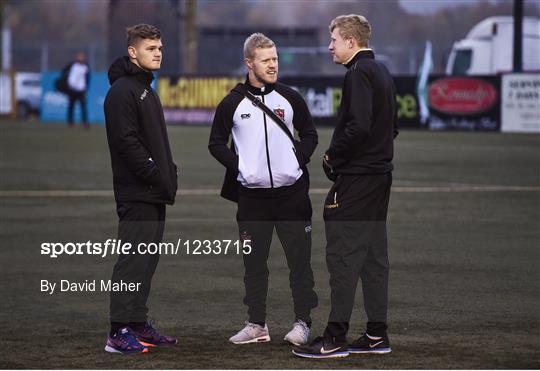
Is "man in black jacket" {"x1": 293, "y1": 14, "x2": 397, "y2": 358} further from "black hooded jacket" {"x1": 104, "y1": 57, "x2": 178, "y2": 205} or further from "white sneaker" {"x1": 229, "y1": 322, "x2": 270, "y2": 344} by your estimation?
"black hooded jacket" {"x1": 104, "y1": 57, "x2": 178, "y2": 205}

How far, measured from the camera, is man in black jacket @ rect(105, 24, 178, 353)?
7.10 metres

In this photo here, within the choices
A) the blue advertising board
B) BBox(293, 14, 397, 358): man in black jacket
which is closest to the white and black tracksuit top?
BBox(293, 14, 397, 358): man in black jacket

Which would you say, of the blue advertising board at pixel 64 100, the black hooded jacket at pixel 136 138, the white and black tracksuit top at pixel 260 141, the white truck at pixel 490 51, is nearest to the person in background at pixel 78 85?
the blue advertising board at pixel 64 100

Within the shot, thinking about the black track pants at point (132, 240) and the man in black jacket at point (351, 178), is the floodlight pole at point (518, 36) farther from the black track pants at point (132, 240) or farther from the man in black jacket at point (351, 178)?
the black track pants at point (132, 240)

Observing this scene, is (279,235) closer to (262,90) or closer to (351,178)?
(351,178)

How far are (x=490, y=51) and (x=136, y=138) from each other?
33.7 metres

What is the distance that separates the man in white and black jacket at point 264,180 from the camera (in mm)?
7316

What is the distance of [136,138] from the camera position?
712 centimetres

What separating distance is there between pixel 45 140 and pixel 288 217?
24.1m

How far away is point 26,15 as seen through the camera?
96.2 m

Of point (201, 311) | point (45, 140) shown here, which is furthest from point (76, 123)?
point (201, 311)

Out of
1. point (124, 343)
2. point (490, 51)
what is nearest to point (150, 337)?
point (124, 343)

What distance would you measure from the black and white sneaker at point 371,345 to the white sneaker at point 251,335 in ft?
1.86

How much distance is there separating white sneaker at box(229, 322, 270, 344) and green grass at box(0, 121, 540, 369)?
8 cm
